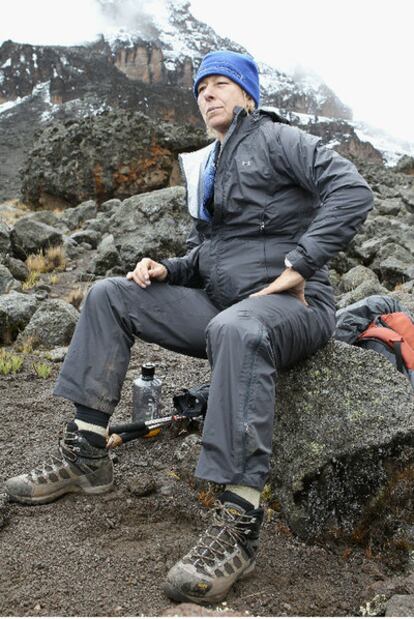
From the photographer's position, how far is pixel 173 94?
308 feet

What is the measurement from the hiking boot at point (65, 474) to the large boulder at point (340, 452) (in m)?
0.93

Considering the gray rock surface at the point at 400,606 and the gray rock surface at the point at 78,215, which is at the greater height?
the gray rock surface at the point at 400,606

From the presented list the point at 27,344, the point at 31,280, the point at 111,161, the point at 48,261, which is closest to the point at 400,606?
the point at 27,344

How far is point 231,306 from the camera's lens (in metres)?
3.19

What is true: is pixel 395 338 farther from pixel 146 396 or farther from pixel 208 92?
pixel 208 92

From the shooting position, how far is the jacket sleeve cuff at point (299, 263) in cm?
314

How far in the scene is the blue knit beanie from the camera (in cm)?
373

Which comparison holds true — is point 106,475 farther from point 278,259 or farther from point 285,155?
point 285,155

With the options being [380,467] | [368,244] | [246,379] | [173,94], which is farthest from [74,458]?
[173,94]

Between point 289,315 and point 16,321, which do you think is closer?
point 289,315

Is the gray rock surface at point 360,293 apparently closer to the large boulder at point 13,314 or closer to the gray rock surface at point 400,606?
the large boulder at point 13,314

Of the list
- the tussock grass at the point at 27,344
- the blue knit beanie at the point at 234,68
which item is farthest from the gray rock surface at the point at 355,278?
the blue knit beanie at the point at 234,68

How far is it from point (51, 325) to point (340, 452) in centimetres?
418

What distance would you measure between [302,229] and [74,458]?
1686 mm
